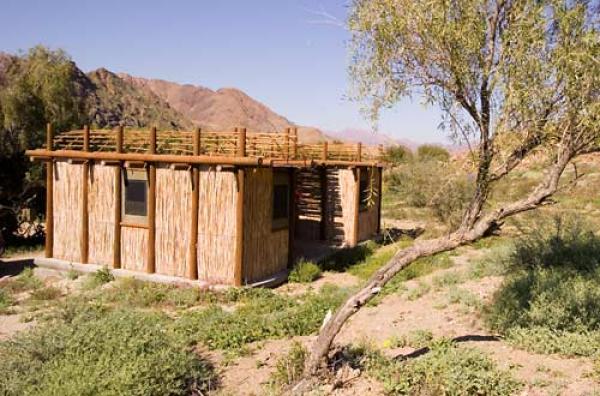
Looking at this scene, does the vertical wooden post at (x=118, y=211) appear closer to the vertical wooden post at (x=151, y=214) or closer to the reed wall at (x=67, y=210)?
the vertical wooden post at (x=151, y=214)

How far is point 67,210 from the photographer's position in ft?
43.2

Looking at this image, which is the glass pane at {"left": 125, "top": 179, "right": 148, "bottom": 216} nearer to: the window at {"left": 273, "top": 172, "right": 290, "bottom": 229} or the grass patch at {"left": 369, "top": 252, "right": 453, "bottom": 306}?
the window at {"left": 273, "top": 172, "right": 290, "bottom": 229}

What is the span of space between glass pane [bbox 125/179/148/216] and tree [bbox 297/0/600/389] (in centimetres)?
728

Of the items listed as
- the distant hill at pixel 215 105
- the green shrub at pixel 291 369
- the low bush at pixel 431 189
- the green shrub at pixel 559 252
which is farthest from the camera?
the distant hill at pixel 215 105

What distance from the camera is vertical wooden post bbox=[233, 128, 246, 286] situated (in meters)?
10.9

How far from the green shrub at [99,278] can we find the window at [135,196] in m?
1.24

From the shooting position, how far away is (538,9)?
5598mm

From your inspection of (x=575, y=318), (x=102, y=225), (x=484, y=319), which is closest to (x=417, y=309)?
(x=484, y=319)

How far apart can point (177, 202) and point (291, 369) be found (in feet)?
21.0

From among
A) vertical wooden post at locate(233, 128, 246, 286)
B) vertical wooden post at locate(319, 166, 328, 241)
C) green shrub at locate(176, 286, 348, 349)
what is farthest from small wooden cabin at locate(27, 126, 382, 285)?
vertical wooden post at locate(319, 166, 328, 241)

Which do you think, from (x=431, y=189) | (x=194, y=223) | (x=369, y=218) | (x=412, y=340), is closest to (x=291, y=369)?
(x=412, y=340)

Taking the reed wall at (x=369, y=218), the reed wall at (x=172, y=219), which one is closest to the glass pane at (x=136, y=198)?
the reed wall at (x=172, y=219)

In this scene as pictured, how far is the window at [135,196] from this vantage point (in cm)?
1213

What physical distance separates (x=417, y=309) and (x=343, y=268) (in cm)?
490
